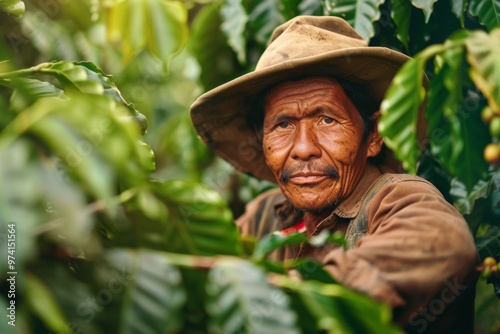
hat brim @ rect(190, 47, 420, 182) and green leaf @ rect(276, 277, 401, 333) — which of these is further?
hat brim @ rect(190, 47, 420, 182)

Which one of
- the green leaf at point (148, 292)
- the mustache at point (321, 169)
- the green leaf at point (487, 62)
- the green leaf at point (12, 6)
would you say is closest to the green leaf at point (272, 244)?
the green leaf at point (148, 292)

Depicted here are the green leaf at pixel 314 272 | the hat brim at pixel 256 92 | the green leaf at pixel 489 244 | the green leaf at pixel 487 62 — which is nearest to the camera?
the green leaf at pixel 487 62

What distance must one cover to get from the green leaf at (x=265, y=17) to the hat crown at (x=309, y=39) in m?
0.32

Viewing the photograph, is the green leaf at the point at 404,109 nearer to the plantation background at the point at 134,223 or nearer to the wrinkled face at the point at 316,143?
the plantation background at the point at 134,223

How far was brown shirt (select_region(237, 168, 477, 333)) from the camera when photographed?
1379 millimetres

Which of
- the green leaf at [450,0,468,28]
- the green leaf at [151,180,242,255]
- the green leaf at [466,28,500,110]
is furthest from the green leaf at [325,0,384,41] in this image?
the green leaf at [151,180,242,255]

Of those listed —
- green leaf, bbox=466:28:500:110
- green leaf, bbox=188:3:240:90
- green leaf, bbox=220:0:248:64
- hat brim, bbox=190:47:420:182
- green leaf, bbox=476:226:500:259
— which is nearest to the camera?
green leaf, bbox=466:28:500:110

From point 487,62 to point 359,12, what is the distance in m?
1.19

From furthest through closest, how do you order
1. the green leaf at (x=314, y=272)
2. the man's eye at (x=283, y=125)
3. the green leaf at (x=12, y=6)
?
the man's eye at (x=283, y=125) → the green leaf at (x=12, y=6) → the green leaf at (x=314, y=272)

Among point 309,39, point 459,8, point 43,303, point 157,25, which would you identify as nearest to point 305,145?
point 309,39

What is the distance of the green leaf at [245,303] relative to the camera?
3.65 feet

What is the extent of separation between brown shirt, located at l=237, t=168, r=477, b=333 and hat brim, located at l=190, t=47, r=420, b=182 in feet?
1.16

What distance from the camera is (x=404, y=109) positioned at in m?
1.32

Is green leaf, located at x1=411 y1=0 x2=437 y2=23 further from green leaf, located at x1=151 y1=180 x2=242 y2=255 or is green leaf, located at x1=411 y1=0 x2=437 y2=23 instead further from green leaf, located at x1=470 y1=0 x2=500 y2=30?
green leaf, located at x1=151 y1=180 x2=242 y2=255
